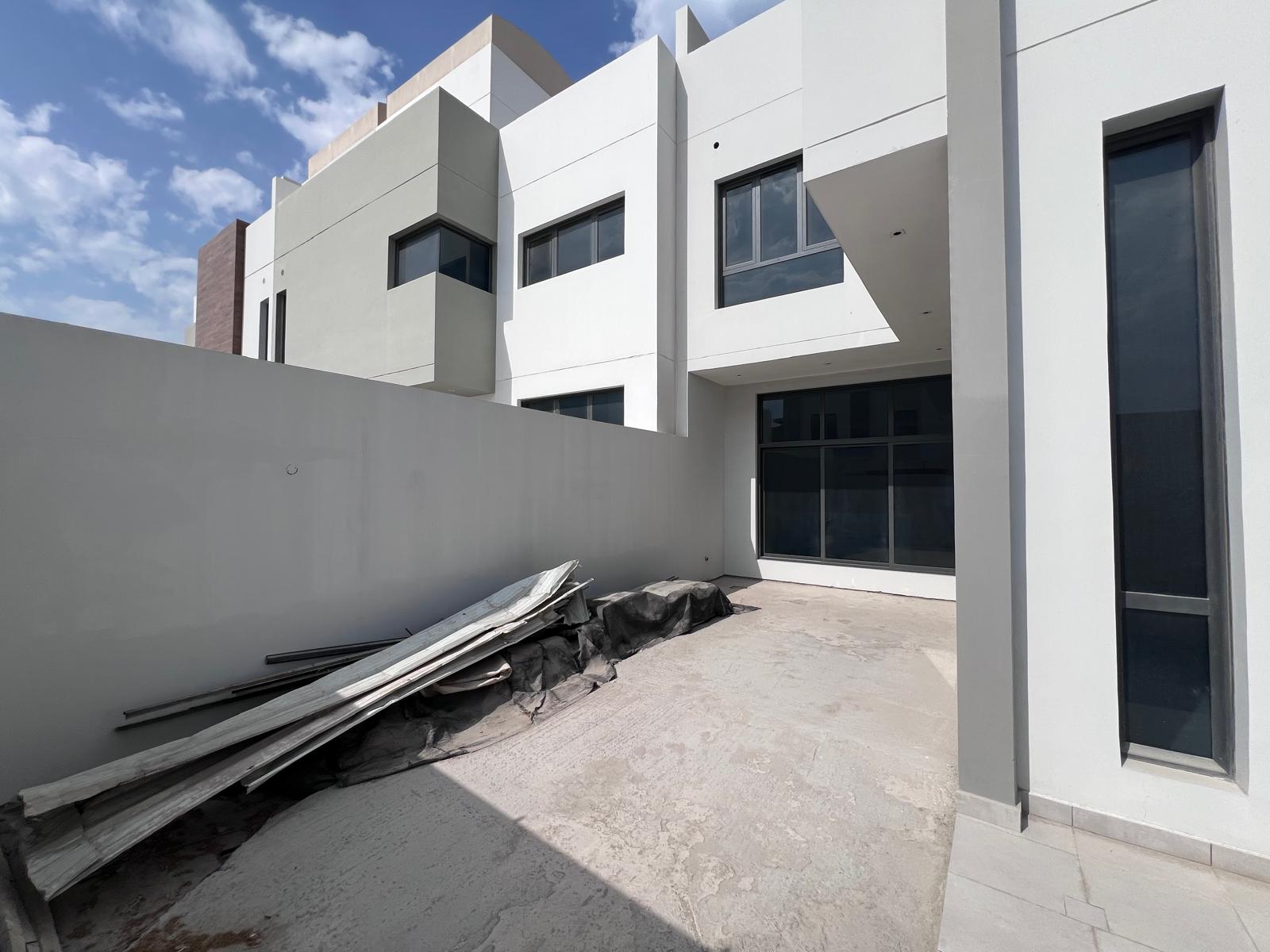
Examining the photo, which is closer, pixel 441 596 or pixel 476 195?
Result: pixel 441 596

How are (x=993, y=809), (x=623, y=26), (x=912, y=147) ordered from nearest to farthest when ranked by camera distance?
(x=993, y=809)
(x=912, y=147)
(x=623, y=26)

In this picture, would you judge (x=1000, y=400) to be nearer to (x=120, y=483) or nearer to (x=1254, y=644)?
(x=1254, y=644)

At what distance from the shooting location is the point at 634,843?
2.36 metres

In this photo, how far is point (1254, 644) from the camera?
2.00m

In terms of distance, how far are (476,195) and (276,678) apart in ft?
29.3

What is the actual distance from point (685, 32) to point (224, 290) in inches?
544

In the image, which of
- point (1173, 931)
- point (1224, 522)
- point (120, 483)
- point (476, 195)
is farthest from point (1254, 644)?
point (476, 195)

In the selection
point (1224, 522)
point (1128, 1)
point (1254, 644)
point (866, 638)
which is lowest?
point (866, 638)

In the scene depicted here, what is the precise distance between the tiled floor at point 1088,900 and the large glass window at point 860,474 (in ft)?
19.4

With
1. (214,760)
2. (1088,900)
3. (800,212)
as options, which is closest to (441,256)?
(800,212)

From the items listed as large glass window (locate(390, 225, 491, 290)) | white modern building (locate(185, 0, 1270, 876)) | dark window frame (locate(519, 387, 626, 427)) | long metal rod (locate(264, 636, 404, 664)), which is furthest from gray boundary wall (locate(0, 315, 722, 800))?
large glass window (locate(390, 225, 491, 290))

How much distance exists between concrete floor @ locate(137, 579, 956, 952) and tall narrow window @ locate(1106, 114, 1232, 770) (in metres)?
1.09

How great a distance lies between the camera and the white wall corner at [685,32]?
8328 mm

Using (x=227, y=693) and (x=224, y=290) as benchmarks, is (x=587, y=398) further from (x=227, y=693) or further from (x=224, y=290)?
(x=224, y=290)
